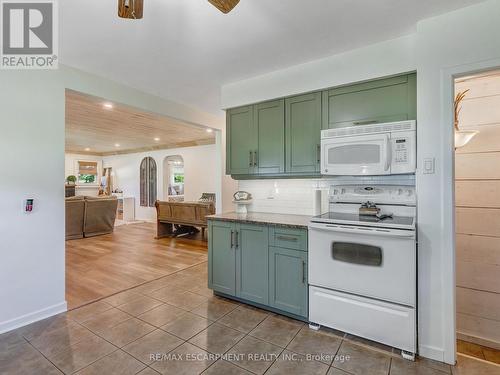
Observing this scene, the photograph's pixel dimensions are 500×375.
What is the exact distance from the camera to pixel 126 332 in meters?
2.30

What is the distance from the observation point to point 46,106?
2.55 metres

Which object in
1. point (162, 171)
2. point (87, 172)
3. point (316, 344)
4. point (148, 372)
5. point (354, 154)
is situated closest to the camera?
point (148, 372)

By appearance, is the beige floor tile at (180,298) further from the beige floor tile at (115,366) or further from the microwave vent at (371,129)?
the microwave vent at (371,129)

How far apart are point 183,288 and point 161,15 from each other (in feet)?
9.28

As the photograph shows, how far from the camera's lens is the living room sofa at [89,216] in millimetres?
5781

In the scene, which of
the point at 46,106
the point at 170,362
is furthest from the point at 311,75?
the point at 170,362

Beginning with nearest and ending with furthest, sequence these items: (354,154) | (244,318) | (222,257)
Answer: (354,154), (244,318), (222,257)

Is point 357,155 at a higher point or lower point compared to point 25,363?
higher

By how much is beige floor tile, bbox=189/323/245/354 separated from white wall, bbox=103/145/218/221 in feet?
14.7

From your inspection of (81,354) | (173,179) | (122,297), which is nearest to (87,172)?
(173,179)

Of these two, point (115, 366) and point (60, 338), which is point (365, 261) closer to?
point (115, 366)

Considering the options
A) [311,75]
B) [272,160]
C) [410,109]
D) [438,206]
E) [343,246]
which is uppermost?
[311,75]

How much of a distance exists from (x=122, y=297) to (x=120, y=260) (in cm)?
153

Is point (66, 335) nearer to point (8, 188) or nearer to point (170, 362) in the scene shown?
point (170, 362)
